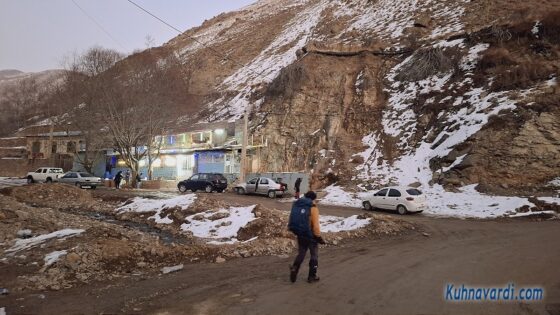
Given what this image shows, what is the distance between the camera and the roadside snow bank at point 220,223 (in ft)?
45.0

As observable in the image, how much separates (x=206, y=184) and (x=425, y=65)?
23201 millimetres

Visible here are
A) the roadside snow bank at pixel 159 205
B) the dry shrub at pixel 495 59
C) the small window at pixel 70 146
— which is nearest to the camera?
the roadside snow bank at pixel 159 205

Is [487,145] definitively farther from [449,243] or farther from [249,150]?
[249,150]

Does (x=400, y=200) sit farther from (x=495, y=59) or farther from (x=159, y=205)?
(x=495, y=59)

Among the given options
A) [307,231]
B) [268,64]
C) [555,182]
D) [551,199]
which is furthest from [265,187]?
[268,64]

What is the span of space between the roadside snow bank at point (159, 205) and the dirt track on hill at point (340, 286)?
9.03m

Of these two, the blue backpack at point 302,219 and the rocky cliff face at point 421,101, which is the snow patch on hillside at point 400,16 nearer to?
the rocky cliff face at point 421,101

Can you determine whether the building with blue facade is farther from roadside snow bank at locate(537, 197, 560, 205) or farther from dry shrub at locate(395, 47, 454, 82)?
roadside snow bank at locate(537, 197, 560, 205)

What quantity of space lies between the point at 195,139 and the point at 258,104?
8.67 metres

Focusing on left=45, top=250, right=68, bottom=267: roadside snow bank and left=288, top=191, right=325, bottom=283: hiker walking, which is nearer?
left=288, top=191, right=325, bottom=283: hiker walking

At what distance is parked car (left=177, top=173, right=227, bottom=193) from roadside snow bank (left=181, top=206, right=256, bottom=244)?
604 inches

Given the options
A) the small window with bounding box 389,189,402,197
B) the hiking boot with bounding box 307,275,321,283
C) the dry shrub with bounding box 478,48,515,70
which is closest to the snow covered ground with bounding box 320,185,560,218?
the small window with bounding box 389,189,402,197

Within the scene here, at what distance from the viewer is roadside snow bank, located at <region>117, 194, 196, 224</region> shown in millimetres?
17719

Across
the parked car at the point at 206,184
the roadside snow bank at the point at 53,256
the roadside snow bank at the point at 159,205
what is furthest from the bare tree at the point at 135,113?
the roadside snow bank at the point at 53,256
